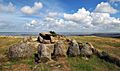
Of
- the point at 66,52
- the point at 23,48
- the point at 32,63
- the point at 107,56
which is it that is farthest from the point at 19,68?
the point at 107,56

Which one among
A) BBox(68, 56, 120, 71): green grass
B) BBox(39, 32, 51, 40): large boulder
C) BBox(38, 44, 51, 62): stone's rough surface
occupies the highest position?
BBox(39, 32, 51, 40): large boulder

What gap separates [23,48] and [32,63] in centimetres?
414

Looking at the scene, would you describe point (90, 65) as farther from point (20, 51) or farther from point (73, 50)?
point (20, 51)

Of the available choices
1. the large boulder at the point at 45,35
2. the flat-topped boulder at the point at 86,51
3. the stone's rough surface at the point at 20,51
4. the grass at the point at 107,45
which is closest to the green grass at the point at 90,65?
the flat-topped boulder at the point at 86,51

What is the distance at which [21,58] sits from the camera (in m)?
37.3

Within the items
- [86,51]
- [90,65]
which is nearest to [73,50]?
[86,51]

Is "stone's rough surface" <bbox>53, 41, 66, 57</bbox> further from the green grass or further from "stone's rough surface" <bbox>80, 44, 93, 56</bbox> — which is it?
"stone's rough surface" <bbox>80, 44, 93, 56</bbox>

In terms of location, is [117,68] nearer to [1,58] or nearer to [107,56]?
[107,56]

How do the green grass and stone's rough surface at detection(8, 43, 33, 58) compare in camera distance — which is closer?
the green grass

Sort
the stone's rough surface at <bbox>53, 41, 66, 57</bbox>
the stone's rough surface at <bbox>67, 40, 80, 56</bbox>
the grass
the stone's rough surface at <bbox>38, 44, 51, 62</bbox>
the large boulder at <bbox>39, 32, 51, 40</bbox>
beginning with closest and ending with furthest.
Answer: the stone's rough surface at <bbox>38, 44, 51, 62</bbox> → the stone's rough surface at <bbox>53, 41, 66, 57</bbox> → the stone's rough surface at <bbox>67, 40, 80, 56</bbox> → the grass → the large boulder at <bbox>39, 32, 51, 40</bbox>

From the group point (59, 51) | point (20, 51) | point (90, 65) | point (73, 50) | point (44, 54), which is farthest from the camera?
point (73, 50)

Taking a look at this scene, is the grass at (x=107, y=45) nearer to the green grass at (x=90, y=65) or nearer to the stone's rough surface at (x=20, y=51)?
the green grass at (x=90, y=65)

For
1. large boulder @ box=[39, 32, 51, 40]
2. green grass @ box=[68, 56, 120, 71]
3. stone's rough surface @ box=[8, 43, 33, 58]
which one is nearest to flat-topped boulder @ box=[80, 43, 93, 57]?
green grass @ box=[68, 56, 120, 71]

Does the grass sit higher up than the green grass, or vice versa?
the grass
